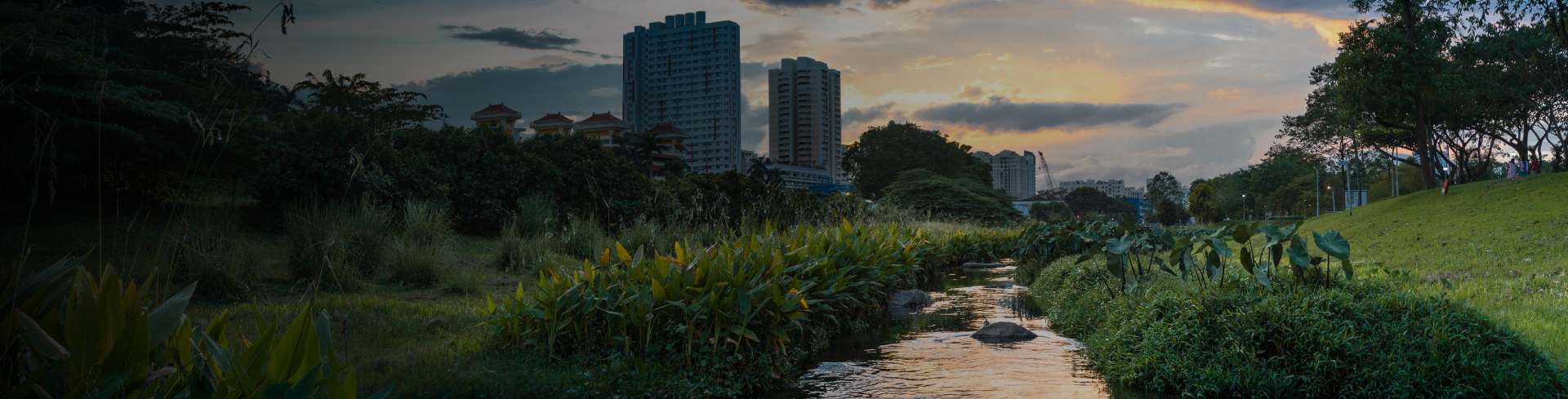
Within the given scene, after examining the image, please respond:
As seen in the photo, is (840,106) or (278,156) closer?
(278,156)

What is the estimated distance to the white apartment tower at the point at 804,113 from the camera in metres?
87.9

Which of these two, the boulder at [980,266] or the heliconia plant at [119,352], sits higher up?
the heliconia plant at [119,352]

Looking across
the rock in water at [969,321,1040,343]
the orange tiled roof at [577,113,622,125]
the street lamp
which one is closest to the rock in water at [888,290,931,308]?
the rock in water at [969,321,1040,343]

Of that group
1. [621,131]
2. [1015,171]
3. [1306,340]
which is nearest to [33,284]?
[1306,340]

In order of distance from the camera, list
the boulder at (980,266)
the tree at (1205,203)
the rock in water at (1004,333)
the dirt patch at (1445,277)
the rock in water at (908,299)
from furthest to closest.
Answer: the tree at (1205,203) → the boulder at (980,266) → the rock in water at (908,299) → the dirt patch at (1445,277) → the rock in water at (1004,333)

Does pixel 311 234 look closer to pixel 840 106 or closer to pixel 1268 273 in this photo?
pixel 1268 273

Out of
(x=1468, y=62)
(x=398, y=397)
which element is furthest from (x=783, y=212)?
(x=1468, y=62)

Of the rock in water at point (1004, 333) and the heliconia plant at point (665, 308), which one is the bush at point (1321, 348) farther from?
the heliconia plant at point (665, 308)

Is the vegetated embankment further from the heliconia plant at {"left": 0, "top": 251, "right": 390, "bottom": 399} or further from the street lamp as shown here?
the street lamp

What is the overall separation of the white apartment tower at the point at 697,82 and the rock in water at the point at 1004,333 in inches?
3016

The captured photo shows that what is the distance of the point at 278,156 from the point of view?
11.2 metres

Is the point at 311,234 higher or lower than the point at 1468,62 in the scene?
lower

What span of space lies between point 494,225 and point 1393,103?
20.5 m

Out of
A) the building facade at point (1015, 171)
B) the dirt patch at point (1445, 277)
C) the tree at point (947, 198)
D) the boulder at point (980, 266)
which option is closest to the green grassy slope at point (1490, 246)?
the dirt patch at point (1445, 277)
